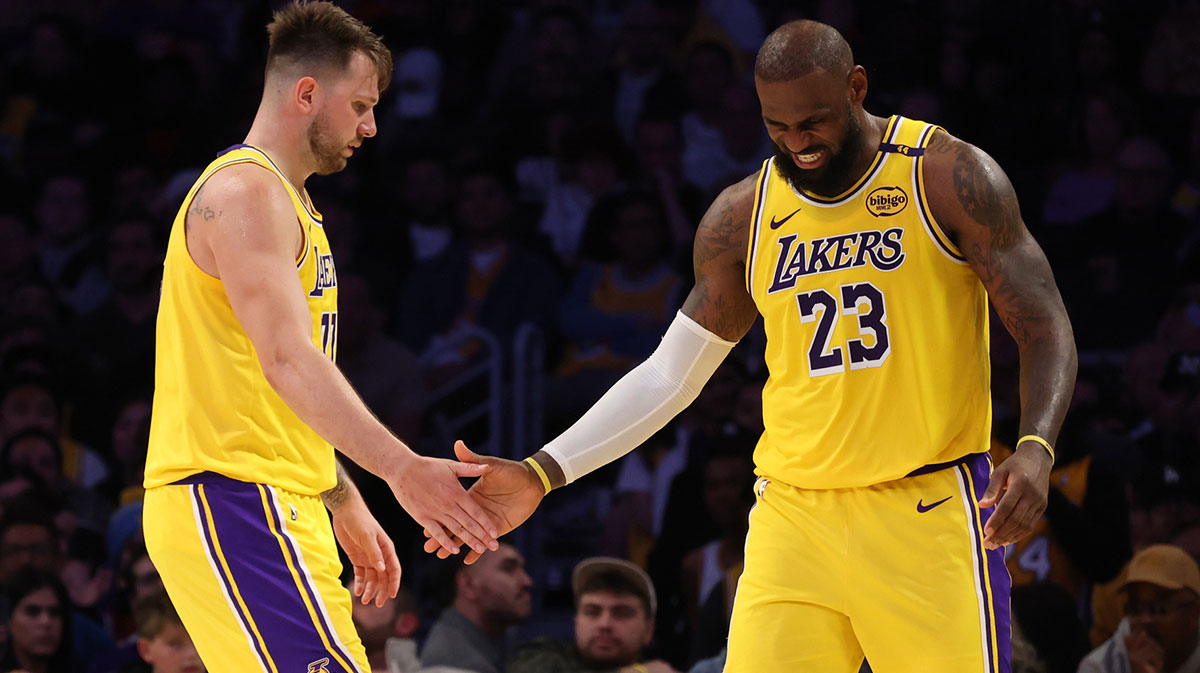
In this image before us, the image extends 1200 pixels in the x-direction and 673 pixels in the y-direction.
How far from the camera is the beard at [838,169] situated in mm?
4098

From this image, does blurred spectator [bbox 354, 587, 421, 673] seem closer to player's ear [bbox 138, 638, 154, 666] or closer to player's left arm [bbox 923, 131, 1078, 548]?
player's ear [bbox 138, 638, 154, 666]

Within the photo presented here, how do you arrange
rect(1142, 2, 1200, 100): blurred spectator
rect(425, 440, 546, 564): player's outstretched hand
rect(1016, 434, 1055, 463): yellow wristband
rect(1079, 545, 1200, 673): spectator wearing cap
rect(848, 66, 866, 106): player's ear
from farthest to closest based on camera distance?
rect(1142, 2, 1200, 100): blurred spectator
rect(1079, 545, 1200, 673): spectator wearing cap
rect(425, 440, 546, 564): player's outstretched hand
rect(848, 66, 866, 106): player's ear
rect(1016, 434, 1055, 463): yellow wristband

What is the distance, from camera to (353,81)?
422 centimetres

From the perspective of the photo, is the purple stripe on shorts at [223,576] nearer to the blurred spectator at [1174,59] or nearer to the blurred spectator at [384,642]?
the blurred spectator at [384,642]

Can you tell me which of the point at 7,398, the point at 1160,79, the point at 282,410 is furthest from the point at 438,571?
the point at 1160,79

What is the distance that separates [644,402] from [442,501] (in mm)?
804

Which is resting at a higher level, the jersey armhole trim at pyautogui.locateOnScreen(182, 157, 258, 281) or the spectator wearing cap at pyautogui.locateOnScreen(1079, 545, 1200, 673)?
the jersey armhole trim at pyautogui.locateOnScreen(182, 157, 258, 281)

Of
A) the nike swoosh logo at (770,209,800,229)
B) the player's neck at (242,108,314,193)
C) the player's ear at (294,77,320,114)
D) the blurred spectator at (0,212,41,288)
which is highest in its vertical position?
the blurred spectator at (0,212,41,288)

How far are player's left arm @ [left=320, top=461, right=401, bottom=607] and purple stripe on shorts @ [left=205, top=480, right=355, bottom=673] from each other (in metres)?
0.60

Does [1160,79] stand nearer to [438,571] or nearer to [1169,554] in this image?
[1169,554]

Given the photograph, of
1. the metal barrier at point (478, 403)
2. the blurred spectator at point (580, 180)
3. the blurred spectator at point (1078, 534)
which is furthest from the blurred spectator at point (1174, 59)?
the metal barrier at point (478, 403)

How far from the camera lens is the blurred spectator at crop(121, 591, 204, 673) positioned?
617 cm

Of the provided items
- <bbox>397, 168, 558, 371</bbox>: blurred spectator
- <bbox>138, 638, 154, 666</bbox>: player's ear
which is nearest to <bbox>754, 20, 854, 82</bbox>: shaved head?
<bbox>138, 638, 154, 666</bbox>: player's ear

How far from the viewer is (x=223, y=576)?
3.72 m
